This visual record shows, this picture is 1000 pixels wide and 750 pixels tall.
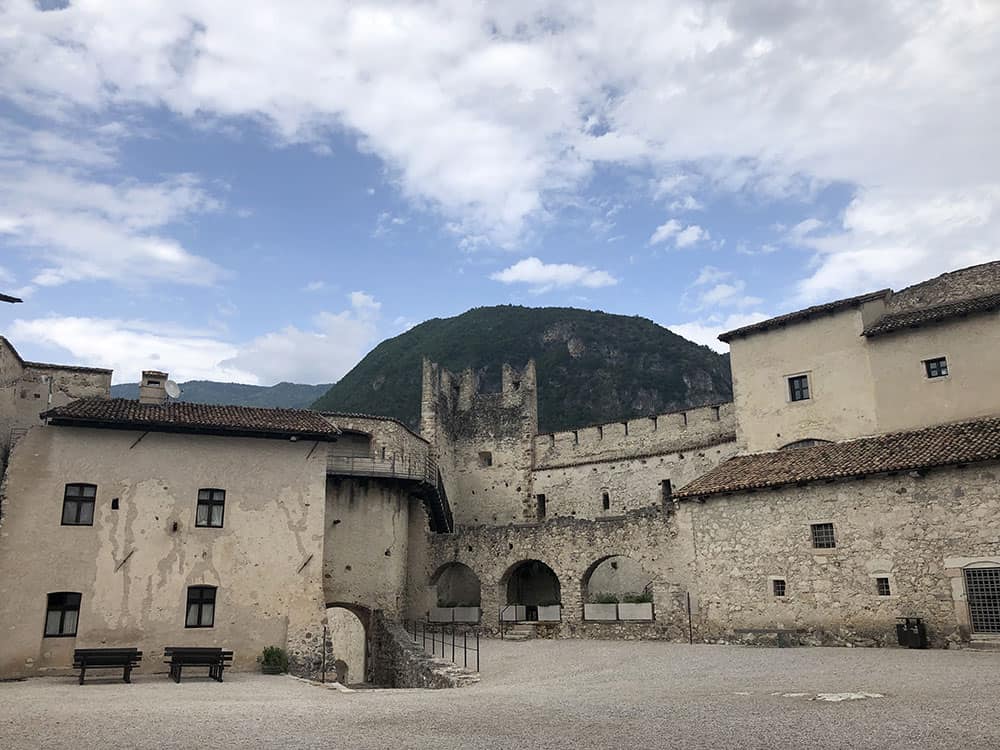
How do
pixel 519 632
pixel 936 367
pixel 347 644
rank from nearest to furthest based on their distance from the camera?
pixel 936 367 → pixel 519 632 → pixel 347 644

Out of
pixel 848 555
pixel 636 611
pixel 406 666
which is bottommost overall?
pixel 406 666

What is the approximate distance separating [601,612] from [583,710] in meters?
16.5

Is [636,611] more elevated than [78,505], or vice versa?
[78,505]

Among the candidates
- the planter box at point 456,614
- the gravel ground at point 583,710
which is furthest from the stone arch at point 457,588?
the gravel ground at point 583,710

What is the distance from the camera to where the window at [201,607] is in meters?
23.8

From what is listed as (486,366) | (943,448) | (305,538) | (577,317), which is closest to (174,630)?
(305,538)

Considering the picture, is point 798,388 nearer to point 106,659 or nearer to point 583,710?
point 583,710

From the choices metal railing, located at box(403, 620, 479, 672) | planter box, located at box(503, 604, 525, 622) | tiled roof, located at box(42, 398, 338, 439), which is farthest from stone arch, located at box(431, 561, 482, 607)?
tiled roof, located at box(42, 398, 338, 439)

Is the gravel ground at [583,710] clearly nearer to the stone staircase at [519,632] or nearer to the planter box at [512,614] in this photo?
the stone staircase at [519,632]

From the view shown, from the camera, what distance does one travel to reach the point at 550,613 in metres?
29.5

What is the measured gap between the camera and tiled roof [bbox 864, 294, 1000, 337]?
2366 centimetres

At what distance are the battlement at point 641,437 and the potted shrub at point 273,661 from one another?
2142cm

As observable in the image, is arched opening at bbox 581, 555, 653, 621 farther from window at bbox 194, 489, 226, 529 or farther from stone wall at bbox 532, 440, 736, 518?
window at bbox 194, 489, 226, 529

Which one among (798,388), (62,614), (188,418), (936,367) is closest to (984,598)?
(936,367)
